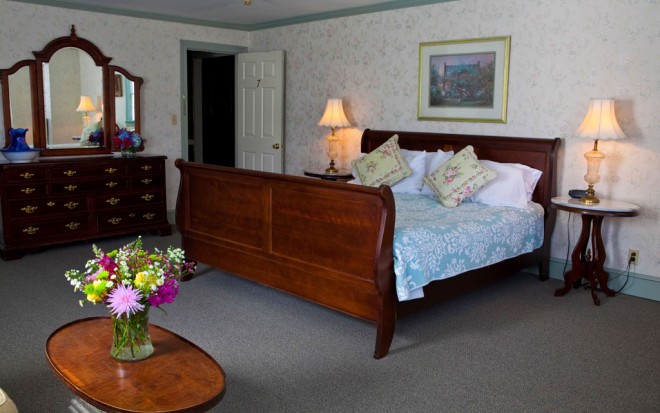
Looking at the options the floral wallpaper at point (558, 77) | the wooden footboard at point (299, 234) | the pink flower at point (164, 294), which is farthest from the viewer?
the floral wallpaper at point (558, 77)

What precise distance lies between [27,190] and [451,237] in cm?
380

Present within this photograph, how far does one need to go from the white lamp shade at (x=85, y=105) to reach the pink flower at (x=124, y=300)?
423 centimetres

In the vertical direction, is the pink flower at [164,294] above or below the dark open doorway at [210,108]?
below

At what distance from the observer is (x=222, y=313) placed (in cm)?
385

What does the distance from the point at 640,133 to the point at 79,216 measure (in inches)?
191

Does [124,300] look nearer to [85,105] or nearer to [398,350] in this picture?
[398,350]

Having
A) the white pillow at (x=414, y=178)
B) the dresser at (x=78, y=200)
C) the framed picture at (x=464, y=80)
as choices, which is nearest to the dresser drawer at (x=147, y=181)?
the dresser at (x=78, y=200)

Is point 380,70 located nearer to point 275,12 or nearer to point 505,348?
point 275,12

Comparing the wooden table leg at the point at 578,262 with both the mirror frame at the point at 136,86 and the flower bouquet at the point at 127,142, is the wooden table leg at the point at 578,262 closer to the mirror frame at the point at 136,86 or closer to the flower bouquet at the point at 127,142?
the flower bouquet at the point at 127,142

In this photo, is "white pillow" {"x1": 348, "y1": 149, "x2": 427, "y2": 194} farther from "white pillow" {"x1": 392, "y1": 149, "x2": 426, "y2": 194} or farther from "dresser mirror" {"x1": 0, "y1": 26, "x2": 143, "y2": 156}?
"dresser mirror" {"x1": 0, "y1": 26, "x2": 143, "y2": 156}

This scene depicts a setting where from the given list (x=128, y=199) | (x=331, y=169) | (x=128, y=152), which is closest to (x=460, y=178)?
(x=331, y=169)

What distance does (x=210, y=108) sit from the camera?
879 cm

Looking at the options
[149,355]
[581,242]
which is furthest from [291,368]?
[581,242]

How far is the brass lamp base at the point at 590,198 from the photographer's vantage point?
4133 mm
